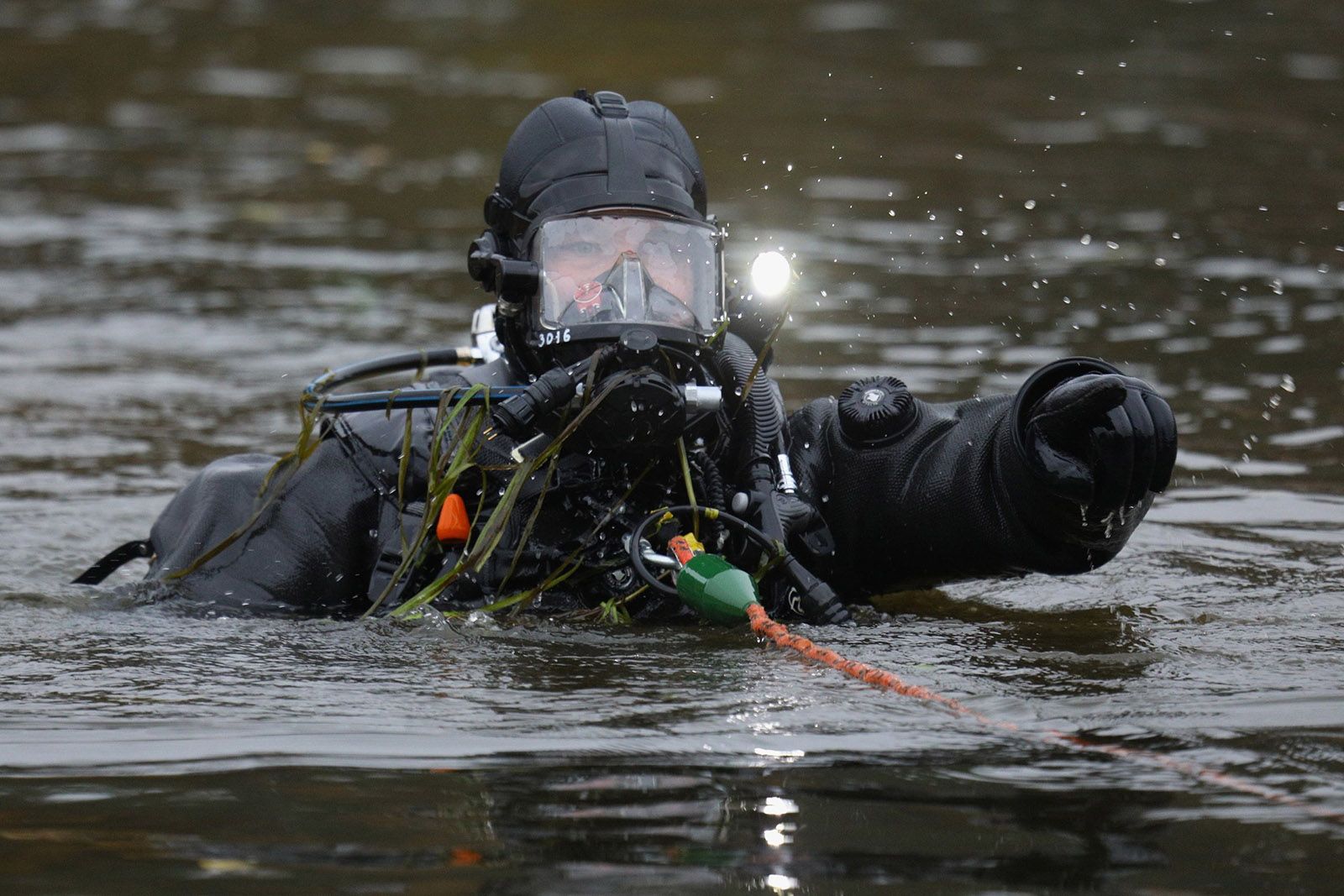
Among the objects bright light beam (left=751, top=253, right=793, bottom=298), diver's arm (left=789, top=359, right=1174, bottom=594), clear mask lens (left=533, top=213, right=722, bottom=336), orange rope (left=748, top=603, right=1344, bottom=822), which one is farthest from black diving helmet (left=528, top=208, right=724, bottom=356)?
orange rope (left=748, top=603, right=1344, bottom=822)

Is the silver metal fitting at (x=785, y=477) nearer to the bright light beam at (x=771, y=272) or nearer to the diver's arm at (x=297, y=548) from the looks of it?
the bright light beam at (x=771, y=272)

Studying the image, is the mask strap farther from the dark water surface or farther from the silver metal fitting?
the dark water surface

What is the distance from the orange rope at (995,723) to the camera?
322cm

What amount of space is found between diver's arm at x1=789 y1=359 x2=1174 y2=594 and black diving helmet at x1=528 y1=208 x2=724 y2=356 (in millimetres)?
596

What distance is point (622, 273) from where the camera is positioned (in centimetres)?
432

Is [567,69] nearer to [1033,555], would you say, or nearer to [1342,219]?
[1342,219]

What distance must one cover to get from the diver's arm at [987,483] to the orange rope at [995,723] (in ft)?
1.69

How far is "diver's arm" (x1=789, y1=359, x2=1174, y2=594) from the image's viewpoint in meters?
3.93

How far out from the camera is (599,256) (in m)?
4.37

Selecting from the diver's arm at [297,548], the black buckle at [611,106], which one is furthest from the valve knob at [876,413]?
the diver's arm at [297,548]

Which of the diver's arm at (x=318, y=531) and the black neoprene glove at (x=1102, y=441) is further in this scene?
the diver's arm at (x=318, y=531)

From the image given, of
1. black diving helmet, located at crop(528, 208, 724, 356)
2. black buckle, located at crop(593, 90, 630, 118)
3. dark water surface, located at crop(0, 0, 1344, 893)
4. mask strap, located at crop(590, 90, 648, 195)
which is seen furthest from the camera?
black buckle, located at crop(593, 90, 630, 118)

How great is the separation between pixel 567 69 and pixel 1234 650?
14351 millimetres

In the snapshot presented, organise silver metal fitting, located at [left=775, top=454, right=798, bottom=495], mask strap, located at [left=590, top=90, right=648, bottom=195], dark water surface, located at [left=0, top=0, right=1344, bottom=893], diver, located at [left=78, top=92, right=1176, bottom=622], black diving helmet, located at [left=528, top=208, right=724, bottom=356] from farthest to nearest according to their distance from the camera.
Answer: silver metal fitting, located at [left=775, top=454, right=798, bottom=495]
mask strap, located at [left=590, top=90, right=648, bottom=195]
black diving helmet, located at [left=528, top=208, right=724, bottom=356]
diver, located at [left=78, top=92, right=1176, bottom=622]
dark water surface, located at [left=0, top=0, right=1344, bottom=893]
